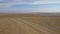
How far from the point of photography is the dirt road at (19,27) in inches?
22.0

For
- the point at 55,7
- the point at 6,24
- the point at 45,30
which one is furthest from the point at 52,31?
the point at 6,24

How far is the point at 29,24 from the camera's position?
60 centimetres

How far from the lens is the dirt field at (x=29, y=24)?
22.0 inches

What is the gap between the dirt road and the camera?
22.0 inches

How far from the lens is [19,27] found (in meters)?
0.58

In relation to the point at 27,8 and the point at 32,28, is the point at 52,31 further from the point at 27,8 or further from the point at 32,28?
the point at 27,8

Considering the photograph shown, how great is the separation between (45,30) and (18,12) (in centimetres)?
22

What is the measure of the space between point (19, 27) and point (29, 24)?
7 centimetres

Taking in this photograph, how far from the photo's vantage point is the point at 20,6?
0.66 m

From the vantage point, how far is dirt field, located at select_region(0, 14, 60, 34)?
0.56 meters

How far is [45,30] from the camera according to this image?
1.84 ft

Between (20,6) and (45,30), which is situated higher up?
(20,6)

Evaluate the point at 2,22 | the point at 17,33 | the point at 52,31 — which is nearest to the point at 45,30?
the point at 52,31

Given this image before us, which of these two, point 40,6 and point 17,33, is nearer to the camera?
point 17,33
